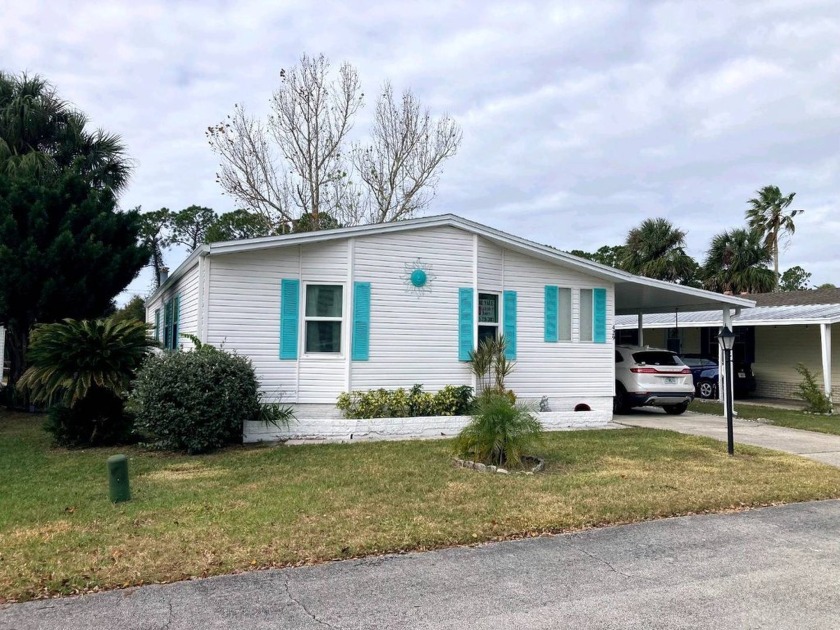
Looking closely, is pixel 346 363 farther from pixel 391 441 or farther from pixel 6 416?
pixel 6 416

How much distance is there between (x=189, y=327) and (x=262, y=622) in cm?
895

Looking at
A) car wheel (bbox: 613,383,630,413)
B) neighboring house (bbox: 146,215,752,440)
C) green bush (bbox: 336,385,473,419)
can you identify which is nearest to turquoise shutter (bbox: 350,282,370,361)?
neighboring house (bbox: 146,215,752,440)

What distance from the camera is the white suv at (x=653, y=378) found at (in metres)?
14.3

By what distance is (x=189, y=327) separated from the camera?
12133mm

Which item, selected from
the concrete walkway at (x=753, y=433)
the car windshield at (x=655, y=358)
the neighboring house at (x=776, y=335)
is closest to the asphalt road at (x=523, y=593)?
the concrete walkway at (x=753, y=433)

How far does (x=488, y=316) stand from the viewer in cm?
1263

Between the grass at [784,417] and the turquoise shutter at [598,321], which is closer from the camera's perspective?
the grass at [784,417]

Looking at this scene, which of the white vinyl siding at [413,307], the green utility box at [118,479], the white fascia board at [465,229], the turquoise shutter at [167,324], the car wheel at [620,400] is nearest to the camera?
the green utility box at [118,479]

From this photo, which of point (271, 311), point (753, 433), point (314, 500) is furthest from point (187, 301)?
point (753, 433)

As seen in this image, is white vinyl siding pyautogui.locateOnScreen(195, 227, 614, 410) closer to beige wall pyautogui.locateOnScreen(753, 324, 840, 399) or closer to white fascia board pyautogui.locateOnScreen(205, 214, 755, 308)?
white fascia board pyautogui.locateOnScreen(205, 214, 755, 308)

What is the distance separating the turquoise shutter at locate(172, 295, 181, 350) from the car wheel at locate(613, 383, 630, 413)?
938 centimetres

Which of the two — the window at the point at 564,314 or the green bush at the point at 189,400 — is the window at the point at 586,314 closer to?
the window at the point at 564,314

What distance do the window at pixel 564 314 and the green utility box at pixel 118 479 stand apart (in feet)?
28.4

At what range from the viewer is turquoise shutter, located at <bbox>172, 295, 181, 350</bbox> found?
44.6 feet
